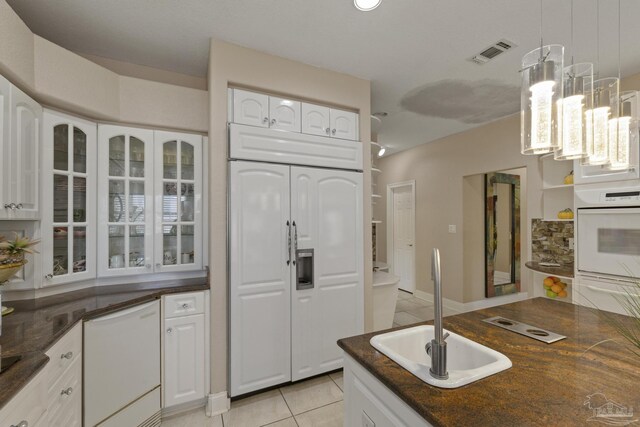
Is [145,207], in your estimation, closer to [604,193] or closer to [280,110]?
[280,110]

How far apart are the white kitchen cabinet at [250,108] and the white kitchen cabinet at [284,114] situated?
0.04 metres

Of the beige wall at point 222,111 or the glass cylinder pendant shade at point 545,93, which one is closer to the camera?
the glass cylinder pendant shade at point 545,93

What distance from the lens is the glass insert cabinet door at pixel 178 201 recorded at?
7.75ft

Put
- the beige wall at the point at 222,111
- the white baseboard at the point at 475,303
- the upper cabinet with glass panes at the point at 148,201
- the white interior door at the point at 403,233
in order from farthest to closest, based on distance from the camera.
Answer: the white interior door at the point at 403,233 → the white baseboard at the point at 475,303 → the upper cabinet with glass panes at the point at 148,201 → the beige wall at the point at 222,111

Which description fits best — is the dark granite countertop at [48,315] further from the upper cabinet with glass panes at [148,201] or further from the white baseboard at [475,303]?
the white baseboard at [475,303]

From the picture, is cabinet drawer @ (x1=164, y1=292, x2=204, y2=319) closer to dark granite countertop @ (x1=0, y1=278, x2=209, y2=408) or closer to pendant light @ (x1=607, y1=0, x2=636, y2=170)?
dark granite countertop @ (x1=0, y1=278, x2=209, y2=408)

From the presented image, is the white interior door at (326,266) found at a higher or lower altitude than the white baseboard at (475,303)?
higher

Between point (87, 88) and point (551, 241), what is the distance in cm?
502

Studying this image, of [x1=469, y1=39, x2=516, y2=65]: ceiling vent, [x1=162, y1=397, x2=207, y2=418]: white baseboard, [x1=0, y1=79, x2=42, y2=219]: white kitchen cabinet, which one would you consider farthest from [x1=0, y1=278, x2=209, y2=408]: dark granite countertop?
[x1=469, y1=39, x2=516, y2=65]: ceiling vent

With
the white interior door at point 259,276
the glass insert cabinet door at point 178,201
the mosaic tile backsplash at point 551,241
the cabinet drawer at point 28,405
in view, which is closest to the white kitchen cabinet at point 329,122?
the white interior door at point 259,276

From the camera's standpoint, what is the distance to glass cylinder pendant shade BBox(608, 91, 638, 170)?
131cm

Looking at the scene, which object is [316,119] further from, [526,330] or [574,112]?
[526,330]

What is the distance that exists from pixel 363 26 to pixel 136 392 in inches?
116

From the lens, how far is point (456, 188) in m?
4.41
